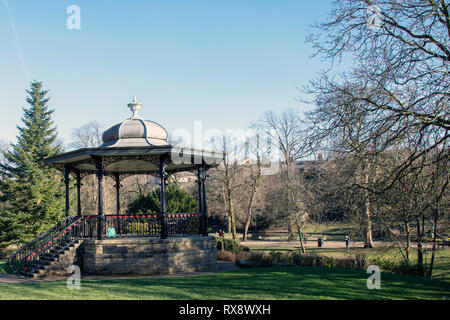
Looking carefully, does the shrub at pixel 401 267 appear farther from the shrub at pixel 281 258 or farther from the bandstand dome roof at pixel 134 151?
the bandstand dome roof at pixel 134 151

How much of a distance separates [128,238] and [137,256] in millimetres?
1042

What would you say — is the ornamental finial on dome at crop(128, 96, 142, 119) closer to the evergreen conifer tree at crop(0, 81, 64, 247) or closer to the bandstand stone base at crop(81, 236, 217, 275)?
the bandstand stone base at crop(81, 236, 217, 275)

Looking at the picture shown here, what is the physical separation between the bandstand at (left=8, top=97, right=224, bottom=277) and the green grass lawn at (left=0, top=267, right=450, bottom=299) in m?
3.02

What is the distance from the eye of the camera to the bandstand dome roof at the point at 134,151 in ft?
43.4

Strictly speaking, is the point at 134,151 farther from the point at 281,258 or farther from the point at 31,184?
the point at 31,184

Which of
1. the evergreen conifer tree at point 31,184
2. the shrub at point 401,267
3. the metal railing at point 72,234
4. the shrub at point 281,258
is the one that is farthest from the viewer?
the evergreen conifer tree at point 31,184

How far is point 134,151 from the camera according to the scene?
13.2 m

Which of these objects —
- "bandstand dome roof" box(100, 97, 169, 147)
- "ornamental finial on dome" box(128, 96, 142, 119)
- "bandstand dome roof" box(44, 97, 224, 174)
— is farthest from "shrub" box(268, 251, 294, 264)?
"ornamental finial on dome" box(128, 96, 142, 119)

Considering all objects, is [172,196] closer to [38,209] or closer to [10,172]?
[38,209]

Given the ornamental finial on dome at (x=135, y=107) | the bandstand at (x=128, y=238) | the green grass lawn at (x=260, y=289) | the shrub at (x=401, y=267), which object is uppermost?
the ornamental finial on dome at (x=135, y=107)

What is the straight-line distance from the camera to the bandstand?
506 inches

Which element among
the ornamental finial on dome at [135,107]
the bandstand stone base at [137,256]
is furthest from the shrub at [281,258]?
the ornamental finial on dome at [135,107]

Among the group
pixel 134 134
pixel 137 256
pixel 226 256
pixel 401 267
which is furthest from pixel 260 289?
pixel 226 256
